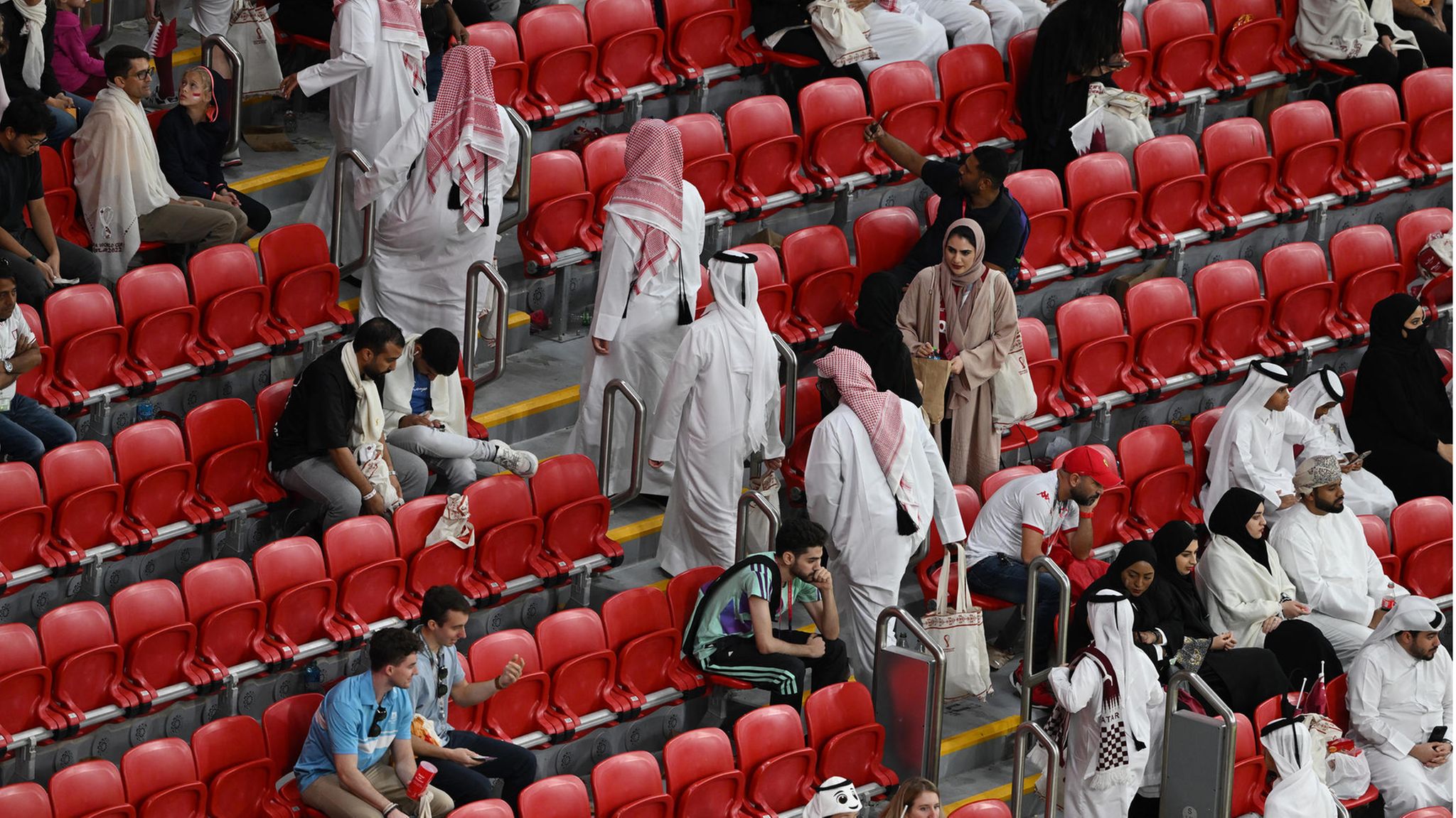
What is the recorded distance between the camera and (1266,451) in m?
9.92

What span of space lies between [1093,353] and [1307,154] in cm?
216

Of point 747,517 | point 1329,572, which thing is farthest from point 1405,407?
point 747,517

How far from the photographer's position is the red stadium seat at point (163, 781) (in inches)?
289

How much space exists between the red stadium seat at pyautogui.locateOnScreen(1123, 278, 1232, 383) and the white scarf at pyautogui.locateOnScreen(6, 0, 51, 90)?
4.61 m

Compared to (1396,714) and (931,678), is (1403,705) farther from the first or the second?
(931,678)

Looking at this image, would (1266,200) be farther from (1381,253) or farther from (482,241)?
(482,241)

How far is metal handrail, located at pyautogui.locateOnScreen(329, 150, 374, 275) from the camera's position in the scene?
31.6ft

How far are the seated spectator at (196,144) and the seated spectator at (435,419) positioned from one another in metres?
1.23

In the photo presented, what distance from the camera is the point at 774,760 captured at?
26.6ft

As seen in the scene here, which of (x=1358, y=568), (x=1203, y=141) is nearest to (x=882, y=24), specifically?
(x=1203, y=141)

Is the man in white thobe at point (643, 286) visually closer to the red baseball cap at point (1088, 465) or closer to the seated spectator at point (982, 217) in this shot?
the seated spectator at point (982, 217)

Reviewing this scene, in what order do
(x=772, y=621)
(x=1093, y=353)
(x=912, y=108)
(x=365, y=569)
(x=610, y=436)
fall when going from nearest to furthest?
(x=365, y=569), (x=772, y=621), (x=610, y=436), (x=1093, y=353), (x=912, y=108)

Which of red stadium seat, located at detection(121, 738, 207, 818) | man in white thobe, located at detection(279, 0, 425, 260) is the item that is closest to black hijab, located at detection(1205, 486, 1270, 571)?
man in white thobe, located at detection(279, 0, 425, 260)

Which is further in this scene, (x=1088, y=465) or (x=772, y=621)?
(x=1088, y=465)
